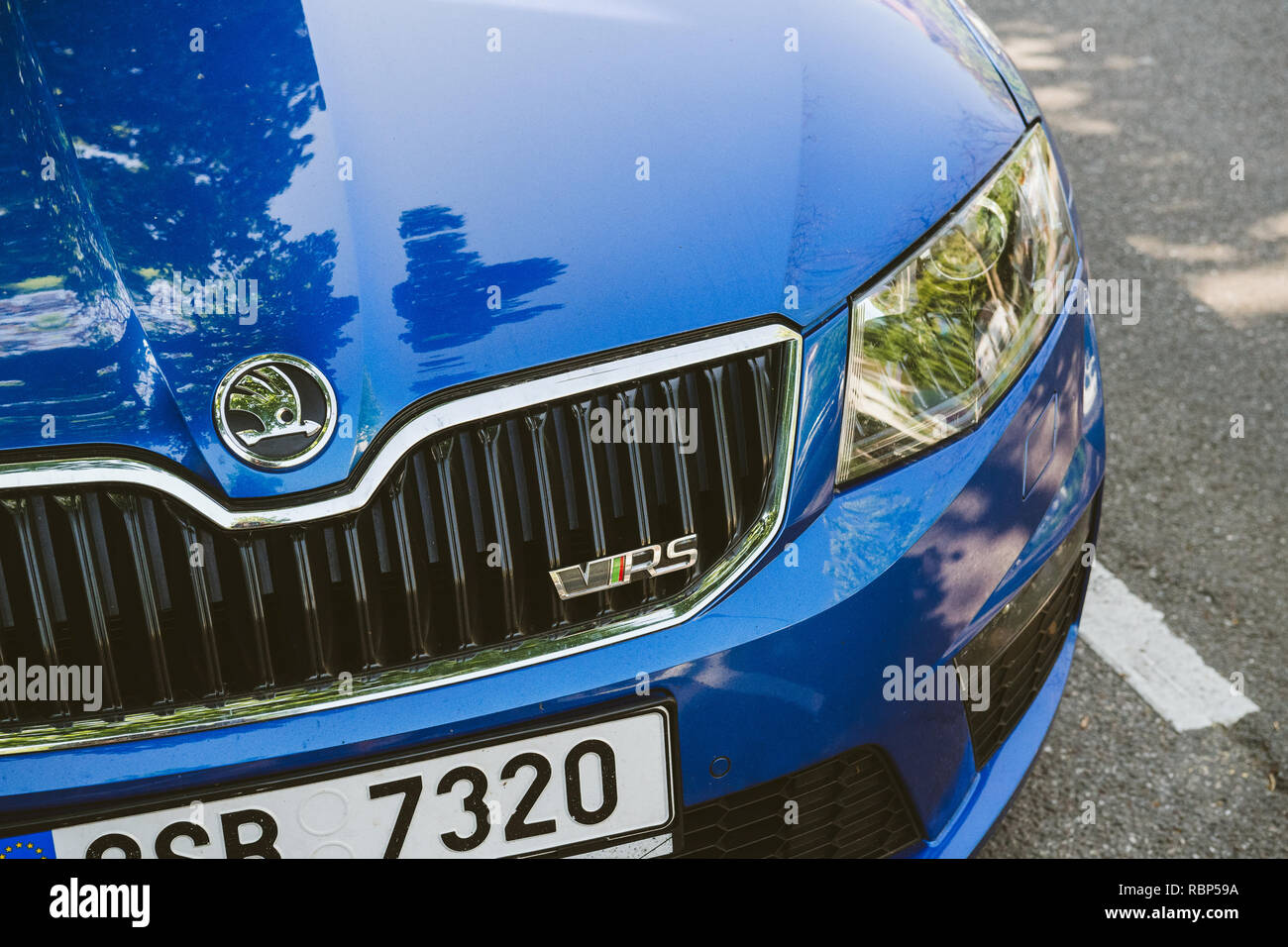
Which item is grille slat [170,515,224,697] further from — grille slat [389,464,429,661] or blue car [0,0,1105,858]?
grille slat [389,464,429,661]

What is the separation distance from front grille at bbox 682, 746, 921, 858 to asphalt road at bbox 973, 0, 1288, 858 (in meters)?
0.50

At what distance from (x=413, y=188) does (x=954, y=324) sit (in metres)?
0.69

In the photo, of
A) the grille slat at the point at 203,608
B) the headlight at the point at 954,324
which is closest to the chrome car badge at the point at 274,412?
the grille slat at the point at 203,608

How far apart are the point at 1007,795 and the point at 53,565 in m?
1.25

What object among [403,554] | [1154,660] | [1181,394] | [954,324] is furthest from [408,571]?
[1181,394]

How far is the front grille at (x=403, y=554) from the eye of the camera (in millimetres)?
1333

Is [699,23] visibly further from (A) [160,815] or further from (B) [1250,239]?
(B) [1250,239]

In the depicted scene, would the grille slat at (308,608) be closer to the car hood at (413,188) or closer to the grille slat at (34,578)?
the car hood at (413,188)

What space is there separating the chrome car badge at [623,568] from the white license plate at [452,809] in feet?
0.49

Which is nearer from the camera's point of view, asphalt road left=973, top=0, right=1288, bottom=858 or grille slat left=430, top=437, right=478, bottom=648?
grille slat left=430, top=437, right=478, bottom=648

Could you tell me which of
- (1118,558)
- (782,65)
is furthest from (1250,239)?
(782,65)

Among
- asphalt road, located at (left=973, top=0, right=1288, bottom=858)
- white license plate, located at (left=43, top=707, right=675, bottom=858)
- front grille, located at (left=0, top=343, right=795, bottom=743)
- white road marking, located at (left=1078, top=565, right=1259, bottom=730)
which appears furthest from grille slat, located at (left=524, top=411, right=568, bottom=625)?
white road marking, located at (left=1078, top=565, right=1259, bottom=730)

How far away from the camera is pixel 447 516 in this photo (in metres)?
1.39

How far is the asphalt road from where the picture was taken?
7.36 ft
